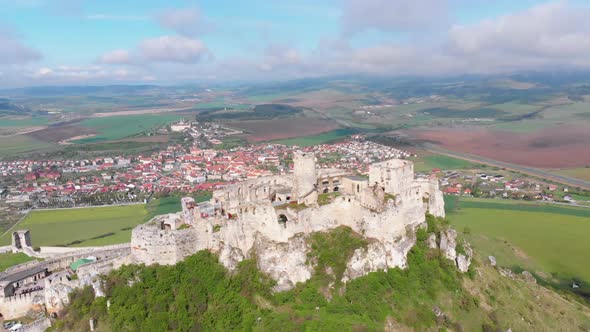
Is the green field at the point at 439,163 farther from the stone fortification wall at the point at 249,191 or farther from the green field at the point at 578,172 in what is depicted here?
the stone fortification wall at the point at 249,191

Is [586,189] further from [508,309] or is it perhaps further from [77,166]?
[77,166]

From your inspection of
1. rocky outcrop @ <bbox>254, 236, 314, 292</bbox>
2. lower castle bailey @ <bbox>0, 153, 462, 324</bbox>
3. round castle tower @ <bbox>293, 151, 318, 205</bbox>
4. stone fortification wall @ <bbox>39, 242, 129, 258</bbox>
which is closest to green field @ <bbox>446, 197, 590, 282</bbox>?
lower castle bailey @ <bbox>0, 153, 462, 324</bbox>

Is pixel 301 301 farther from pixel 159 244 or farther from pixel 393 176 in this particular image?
pixel 393 176

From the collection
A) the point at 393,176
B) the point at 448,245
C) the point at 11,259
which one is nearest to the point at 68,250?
the point at 11,259

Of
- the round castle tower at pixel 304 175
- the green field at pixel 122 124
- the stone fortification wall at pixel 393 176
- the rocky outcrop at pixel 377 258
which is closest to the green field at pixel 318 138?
the green field at pixel 122 124

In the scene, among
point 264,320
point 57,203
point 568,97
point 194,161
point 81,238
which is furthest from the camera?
point 568,97

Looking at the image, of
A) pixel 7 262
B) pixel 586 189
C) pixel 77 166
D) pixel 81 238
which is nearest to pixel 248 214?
pixel 7 262
